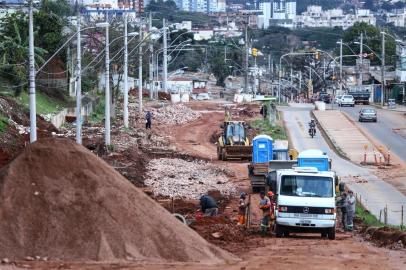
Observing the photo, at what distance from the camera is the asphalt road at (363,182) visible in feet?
126

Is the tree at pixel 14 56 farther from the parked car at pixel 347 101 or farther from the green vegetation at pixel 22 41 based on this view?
the parked car at pixel 347 101

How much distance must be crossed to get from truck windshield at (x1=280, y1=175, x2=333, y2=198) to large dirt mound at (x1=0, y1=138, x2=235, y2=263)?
774cm

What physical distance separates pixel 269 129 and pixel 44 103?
1618 centimetres

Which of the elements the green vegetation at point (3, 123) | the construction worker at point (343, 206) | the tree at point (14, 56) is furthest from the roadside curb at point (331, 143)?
the construction worker at point (343, 206)

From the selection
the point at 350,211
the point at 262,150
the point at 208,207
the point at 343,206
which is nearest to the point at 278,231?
the point at 343,206

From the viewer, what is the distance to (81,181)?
21906 mm

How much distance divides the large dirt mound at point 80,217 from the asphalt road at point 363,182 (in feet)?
46.7

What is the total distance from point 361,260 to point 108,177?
6001mm

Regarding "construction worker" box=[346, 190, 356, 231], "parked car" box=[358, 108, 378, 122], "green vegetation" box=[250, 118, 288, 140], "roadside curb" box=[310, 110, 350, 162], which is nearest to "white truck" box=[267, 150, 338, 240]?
"construction worker" box=[346, 190, 356, 231]

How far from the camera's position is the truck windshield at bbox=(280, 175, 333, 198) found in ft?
95.9

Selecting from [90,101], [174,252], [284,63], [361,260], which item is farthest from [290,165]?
[284,63]

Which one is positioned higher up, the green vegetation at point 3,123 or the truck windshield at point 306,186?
the truck windshield at point 306,186

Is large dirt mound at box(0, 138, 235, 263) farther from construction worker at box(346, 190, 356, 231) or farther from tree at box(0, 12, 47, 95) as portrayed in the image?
tree at box(0, 12, 47, 95)

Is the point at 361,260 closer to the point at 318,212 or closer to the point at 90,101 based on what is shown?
the point at 318,212
